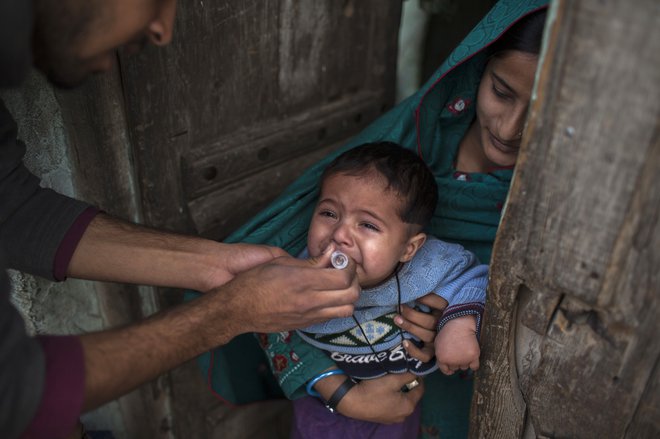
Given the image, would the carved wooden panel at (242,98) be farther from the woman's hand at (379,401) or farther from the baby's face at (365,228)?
the woman's hand at (379,401)

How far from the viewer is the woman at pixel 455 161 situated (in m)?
1.45

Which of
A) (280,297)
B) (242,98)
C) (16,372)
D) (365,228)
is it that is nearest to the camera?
(16,372)

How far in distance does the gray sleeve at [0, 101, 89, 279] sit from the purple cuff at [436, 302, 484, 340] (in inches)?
34.8

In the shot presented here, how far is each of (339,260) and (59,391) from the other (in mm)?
620

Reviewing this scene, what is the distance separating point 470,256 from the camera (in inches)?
57.9

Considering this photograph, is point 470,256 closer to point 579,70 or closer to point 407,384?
point 407,384

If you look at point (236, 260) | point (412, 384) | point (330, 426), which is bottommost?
point (330, 426)

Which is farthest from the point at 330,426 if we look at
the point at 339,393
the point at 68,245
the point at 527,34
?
the point at 527,34

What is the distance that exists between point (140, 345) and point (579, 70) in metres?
0.84

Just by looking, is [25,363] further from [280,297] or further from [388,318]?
[388,318]

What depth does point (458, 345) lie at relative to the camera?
124cm

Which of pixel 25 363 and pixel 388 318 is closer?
pixel 25 363

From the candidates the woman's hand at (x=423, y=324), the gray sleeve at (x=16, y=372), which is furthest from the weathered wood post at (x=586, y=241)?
the gray sleeve at (x=16, y=372)

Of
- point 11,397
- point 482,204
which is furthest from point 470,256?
point 11,397
